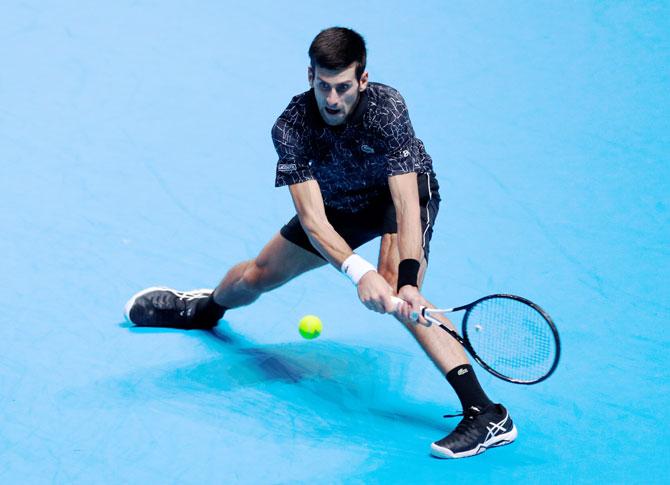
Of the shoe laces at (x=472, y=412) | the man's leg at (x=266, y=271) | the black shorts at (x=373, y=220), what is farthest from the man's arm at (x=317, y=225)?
the shoe laces at (x=472, y=412)

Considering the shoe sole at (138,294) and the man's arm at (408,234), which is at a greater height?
the man's arm at (408,234)

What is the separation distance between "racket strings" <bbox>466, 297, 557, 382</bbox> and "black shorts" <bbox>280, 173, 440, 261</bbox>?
2.05 ft

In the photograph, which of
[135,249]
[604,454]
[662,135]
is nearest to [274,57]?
[135,249]

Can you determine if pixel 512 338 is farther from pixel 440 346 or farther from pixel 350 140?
pixel 350 140

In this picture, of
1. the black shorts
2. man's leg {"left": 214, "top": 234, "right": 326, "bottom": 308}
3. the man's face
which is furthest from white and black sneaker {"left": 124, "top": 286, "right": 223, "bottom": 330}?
the man's face

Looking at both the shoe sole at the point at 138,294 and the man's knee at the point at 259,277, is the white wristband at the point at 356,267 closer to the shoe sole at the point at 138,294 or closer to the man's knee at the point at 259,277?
the man's knee at the point at 259,277

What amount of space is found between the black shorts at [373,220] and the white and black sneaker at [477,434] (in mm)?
816

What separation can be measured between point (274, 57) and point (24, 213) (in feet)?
7.73

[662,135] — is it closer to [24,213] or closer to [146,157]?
[146,157]

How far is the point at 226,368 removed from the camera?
4945 millimetres

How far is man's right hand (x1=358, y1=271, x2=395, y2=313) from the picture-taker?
3945mm

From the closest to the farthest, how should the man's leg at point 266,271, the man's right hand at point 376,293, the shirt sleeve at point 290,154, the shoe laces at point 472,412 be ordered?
1. the man's right hand at point 376,293
2. the shoe laces at point 472,412
3. the shirt sleeve at point 290,154
4. the man's leg at point 266,271

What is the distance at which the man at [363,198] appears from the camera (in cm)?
408

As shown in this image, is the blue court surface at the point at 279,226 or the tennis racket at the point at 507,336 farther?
the blue court surface at the point at 279,226
